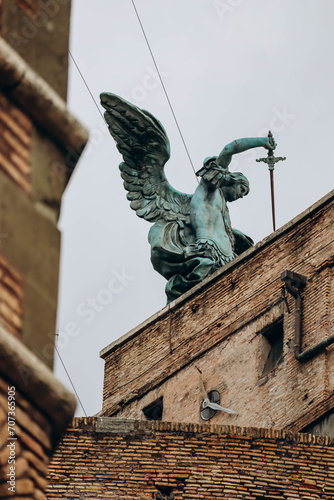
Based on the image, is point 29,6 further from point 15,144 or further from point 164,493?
point 164,493

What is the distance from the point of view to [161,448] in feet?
68.4

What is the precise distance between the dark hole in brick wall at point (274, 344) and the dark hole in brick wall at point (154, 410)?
2.18 metres

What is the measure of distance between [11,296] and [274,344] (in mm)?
17558

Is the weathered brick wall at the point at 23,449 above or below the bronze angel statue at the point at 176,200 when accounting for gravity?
below

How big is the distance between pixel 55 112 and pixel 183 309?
18.5 m

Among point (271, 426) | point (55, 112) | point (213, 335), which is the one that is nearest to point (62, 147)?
point (55, 112)

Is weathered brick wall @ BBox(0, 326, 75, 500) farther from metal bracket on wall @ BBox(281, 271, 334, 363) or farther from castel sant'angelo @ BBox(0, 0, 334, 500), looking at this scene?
metal bracket on wall @ BBox(281, 271, 334, 363)

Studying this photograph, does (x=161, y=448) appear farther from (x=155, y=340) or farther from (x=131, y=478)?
(x=155, y=340)

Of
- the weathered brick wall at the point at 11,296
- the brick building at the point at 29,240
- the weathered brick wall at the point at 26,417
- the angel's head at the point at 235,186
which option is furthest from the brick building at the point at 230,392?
the weathered brick wall at the point at 11,296

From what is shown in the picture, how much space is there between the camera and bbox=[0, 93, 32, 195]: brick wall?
395 inches

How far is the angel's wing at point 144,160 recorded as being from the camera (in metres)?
29.2

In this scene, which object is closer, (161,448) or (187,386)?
(161,448)

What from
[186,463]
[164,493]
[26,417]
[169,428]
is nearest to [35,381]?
[26,417]

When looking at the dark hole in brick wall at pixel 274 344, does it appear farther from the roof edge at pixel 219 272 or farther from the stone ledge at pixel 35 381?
the stone ledge at pixel 35 381
